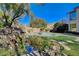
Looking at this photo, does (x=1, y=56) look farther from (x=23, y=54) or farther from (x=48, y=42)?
(x=48, y=42)

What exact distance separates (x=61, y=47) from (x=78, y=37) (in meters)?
0.18

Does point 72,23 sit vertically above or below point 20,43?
above

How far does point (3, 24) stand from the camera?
2455 millimetres

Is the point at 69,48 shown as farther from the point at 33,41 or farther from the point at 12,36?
the point at 12,36

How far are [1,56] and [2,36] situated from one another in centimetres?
18

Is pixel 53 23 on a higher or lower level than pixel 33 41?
higher

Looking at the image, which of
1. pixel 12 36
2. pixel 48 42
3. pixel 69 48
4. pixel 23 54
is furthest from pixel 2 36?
pixel 69 48

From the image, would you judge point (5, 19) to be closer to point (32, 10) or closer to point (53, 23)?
point (32, 10)

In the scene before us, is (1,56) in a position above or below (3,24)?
below

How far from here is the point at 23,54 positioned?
2.41 m

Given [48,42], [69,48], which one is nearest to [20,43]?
[48,42]

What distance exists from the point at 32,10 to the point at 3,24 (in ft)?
0.97

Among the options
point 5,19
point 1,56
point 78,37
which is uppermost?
point 5,19

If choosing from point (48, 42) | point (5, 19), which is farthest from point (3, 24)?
point (48, 42)
